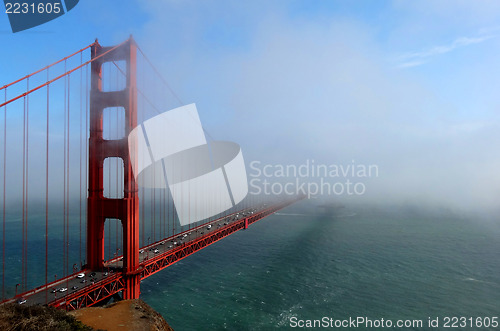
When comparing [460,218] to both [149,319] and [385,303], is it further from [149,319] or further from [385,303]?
[149,319]

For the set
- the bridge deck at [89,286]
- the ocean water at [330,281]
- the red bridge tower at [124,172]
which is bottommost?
the ocean water at [330,281]

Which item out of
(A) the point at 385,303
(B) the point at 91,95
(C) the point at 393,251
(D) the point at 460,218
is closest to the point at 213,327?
(A) the point at 385,303

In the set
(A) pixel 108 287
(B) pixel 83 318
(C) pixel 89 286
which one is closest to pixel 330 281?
(A) pixel 108 287

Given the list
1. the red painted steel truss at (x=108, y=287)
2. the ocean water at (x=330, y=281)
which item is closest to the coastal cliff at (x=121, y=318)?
the red painted steel truss at (x=108, y=287)

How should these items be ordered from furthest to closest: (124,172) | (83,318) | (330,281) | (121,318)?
(330,281), (124,172), (121,318), (83,318)

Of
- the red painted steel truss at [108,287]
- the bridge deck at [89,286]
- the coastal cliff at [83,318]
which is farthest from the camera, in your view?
the bridge deck at [89,286]

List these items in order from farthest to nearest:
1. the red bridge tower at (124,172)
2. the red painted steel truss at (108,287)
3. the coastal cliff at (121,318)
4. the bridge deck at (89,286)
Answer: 1. the red bridge tower at (124,172)
2. the bridge deck at (89,286)
3. the red painted steel truss at (108,287)
4. the coastal cliff at (121,318)

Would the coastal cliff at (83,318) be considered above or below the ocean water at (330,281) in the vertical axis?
above

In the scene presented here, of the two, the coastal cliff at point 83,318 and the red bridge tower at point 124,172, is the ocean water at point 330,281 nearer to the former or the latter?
the red bridge tower at point 124,172

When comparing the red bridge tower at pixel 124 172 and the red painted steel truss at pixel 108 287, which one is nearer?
the red painted steel truss at pixel 108 287

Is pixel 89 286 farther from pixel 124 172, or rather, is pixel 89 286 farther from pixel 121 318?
pixel 124 172
